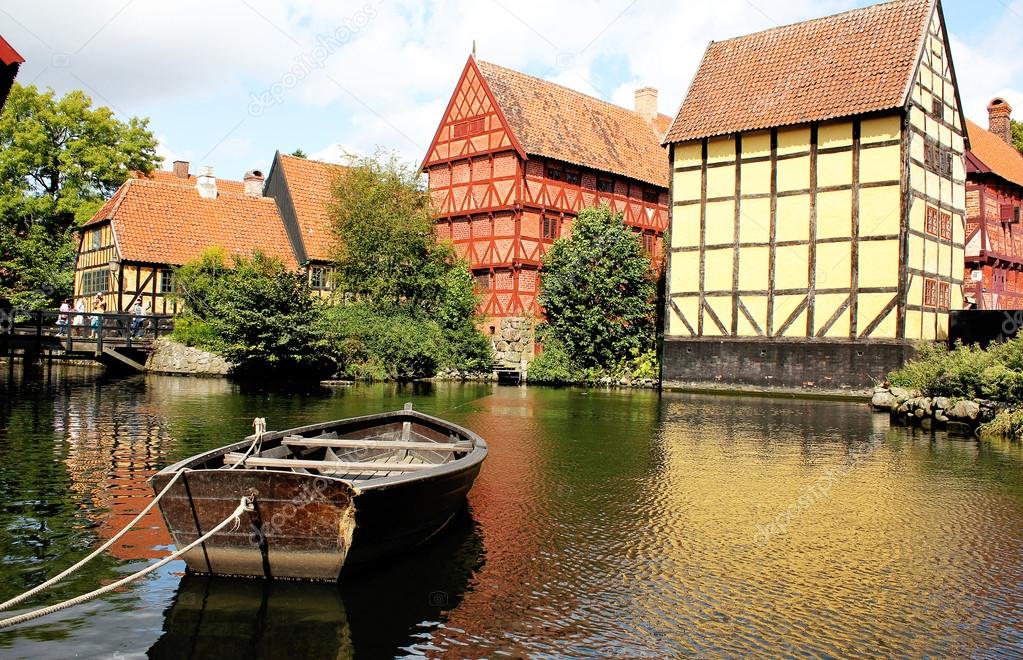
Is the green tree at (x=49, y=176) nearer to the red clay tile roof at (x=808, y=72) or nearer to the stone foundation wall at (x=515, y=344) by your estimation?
the stone foundation wall at (x=515, y=344)

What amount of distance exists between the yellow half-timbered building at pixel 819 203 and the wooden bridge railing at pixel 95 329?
1985 centimetres

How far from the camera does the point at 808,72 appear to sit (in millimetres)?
30422

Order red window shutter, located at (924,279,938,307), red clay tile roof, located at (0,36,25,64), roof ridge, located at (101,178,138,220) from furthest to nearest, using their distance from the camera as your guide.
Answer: roof ridge, located at (101,178,138,220) < red window shutter, located at (924,279,938,307) < red clay tile roof, located at (0,36,25,64)

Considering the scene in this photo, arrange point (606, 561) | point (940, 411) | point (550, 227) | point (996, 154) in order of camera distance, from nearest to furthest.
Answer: point (606, 561) → point (940, 411) → point (550, 227) → point (996, 154)

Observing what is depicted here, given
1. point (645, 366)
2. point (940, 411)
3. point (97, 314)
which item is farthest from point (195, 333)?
point (940, 411)

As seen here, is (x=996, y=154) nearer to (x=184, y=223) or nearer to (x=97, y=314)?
(x=184, y=223)

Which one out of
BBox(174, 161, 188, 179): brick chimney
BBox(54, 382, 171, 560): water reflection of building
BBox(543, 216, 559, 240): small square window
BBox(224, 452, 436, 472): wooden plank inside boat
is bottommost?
BBox(54, 382, 171, 560): water reflection of building

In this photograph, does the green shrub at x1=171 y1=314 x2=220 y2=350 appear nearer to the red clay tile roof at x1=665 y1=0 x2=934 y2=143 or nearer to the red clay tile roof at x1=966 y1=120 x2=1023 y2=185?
the red clay tile roof at x1=665 y1=0 x2=934 y2=143

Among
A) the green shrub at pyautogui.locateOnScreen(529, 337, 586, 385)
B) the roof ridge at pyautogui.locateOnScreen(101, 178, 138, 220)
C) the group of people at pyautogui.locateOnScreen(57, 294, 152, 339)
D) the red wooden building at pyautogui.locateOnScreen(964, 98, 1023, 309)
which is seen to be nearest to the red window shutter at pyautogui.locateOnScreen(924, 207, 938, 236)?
the red wooden building at pyautogui.locateOnScreen(964, 98, 1023, 309)

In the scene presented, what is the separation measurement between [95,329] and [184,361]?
3631 mm

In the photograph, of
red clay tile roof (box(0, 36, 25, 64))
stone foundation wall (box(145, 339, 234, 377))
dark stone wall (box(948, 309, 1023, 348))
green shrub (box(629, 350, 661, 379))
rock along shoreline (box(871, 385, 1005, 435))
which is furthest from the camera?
green shrub (box(629, 350, 661, 379))

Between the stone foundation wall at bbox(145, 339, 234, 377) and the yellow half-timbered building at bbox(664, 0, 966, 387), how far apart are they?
16466 millimetres

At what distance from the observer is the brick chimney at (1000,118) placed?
1790 inches

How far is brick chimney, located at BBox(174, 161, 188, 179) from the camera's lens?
49594 millimetres
